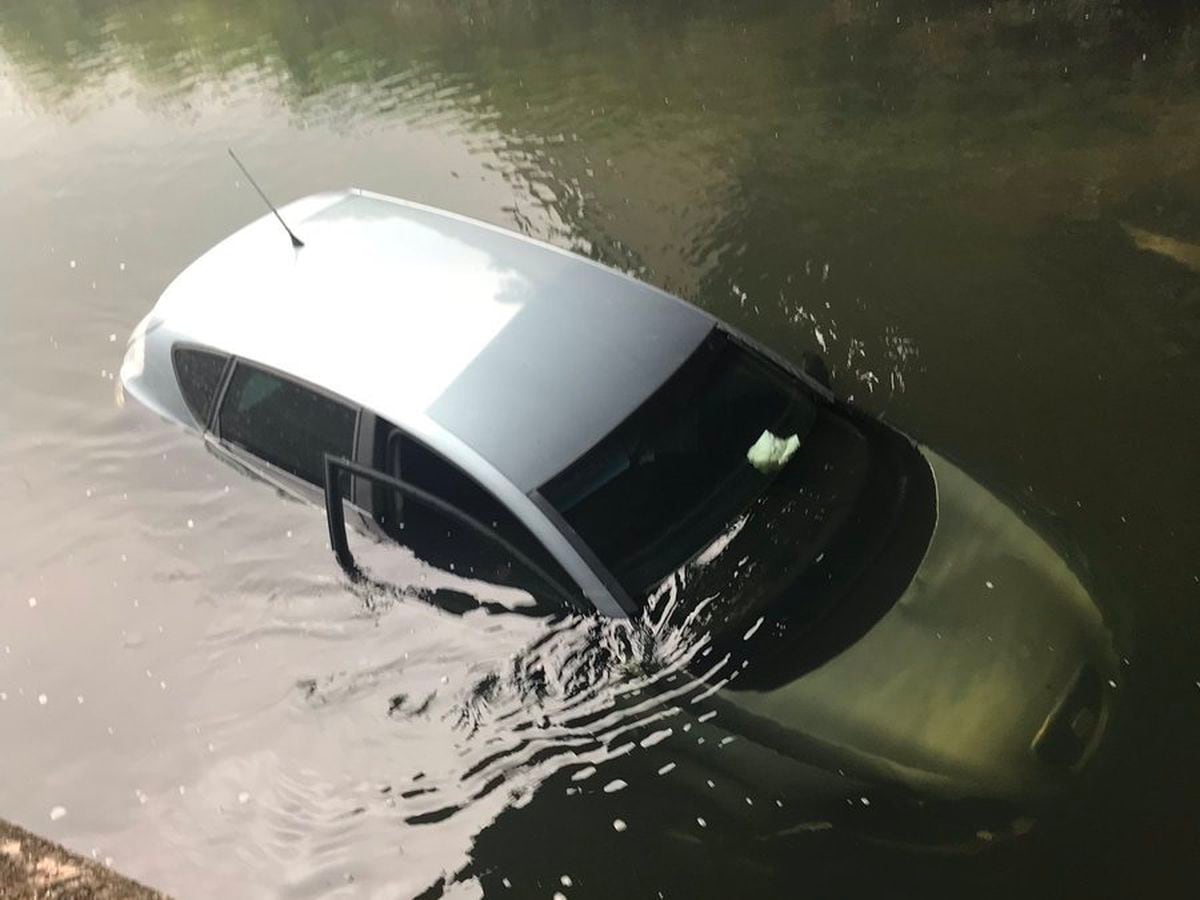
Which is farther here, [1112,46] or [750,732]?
[1112,46]

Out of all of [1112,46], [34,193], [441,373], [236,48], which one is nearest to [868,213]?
[1112,46]

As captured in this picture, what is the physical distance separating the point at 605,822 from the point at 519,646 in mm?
734

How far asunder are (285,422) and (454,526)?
94 cm

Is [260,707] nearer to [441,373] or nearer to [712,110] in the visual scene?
[441,373]

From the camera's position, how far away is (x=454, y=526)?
3.55 meters

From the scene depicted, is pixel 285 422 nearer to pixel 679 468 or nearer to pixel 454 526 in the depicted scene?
pixel 454 526

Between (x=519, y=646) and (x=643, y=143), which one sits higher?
(x=643, y=143)

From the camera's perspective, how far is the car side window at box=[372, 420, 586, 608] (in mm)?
3379

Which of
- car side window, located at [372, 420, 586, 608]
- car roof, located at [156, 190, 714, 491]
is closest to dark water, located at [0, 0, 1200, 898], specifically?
car side window, located at [372, 420, 586, 608]

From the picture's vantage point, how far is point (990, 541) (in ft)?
11.4

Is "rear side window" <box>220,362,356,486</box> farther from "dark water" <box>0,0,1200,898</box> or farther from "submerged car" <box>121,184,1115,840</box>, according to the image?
"dark water" <box>0,0,1200,898</box>

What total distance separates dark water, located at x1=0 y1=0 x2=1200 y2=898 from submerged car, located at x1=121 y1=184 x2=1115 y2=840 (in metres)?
0.29

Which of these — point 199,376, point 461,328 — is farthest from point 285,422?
point 461,328

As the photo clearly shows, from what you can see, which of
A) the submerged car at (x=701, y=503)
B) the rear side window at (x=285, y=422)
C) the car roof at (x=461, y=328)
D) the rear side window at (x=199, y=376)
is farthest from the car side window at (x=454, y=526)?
the rear side window at (x=199, y=376)
